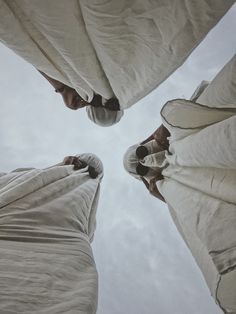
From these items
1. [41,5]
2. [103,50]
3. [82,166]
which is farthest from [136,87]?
Answer: [82,166]

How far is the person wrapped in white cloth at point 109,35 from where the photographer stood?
0.67 m

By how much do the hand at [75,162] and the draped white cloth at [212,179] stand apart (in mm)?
1096

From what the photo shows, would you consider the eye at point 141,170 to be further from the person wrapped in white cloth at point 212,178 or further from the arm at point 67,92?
the person wrapped in white cloth at point 212,178

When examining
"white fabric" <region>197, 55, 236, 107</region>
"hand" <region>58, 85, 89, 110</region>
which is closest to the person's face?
"hand" <region>58, 85, 89, 110</region>

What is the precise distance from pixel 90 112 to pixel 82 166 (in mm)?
664

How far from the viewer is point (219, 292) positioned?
544 mm

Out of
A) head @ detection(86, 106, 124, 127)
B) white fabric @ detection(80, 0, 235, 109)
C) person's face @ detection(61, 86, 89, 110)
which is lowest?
head @ detection(86, 106, 124, 127)

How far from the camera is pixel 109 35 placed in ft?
2.47

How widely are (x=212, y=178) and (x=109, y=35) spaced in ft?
1.55

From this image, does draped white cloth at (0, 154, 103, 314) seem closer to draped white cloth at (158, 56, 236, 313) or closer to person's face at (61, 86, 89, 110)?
draped white cloth at (158, 56, 236, 313)

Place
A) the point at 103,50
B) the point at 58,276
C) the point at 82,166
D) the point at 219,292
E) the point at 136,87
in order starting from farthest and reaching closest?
the point at 82,166, the point at 136,87, the point at 103,50, the point at 58,276, the point at 219,292

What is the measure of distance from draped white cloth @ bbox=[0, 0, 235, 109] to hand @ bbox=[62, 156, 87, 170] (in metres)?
1.10

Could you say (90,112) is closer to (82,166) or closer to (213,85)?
(82,166)

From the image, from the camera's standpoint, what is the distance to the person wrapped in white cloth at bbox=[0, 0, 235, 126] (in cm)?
67
